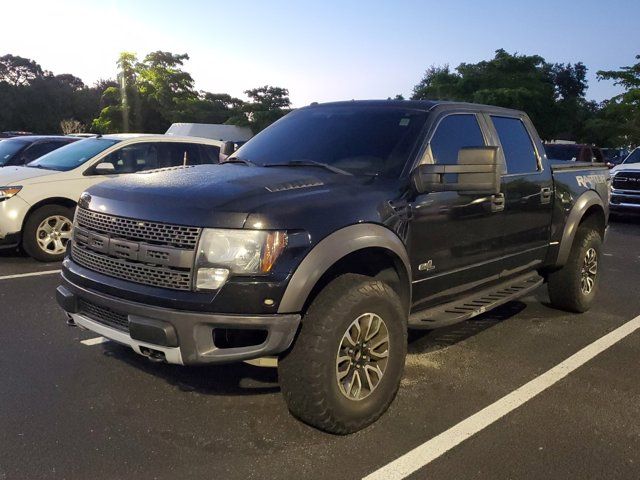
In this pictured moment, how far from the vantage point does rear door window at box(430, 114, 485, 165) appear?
13.8ft

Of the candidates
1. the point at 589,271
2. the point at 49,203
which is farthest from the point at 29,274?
the point at 589,271

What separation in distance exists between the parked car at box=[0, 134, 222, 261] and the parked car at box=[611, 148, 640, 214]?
1006 cm

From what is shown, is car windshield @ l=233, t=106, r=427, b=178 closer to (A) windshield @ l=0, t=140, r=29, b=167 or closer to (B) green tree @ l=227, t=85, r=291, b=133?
(A) windshield @ l=0, t=140, r=29, b=167

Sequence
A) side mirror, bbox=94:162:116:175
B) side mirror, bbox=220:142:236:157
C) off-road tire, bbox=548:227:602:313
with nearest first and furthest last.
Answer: side mirror, bbox=220:142:236:157, off-road tire, bbox=548:227:602:313, side mirror, bbox=94:162:116:175

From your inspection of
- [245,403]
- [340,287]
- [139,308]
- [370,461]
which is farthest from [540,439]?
[139,308]

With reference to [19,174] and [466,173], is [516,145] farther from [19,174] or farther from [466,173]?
[19,174]

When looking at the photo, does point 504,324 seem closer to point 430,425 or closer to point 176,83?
point 430,425

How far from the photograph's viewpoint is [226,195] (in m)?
3.19

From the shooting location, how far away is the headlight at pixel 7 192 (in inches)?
296

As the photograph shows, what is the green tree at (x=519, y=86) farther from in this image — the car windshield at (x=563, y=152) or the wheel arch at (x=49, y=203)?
the wheel arch at (x=49, y=203)

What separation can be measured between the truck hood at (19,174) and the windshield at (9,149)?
2413mm

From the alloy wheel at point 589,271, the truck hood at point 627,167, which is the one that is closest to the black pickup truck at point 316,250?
the alloy wheel at point 589,271

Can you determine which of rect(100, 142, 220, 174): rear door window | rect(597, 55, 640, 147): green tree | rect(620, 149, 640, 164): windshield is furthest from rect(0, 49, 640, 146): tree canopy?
rect(100, 142, 220, 174): rear door window

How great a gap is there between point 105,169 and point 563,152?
11970 millimetres
